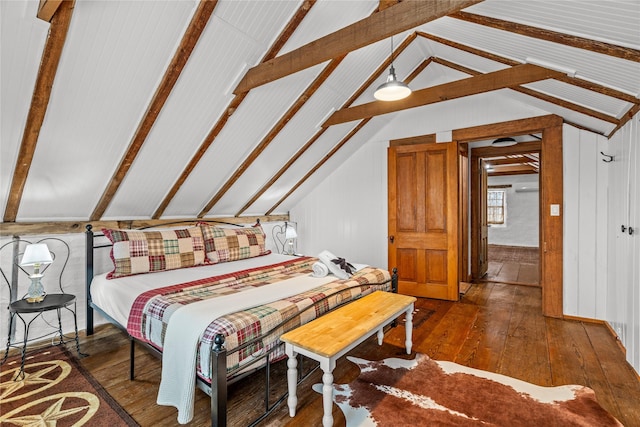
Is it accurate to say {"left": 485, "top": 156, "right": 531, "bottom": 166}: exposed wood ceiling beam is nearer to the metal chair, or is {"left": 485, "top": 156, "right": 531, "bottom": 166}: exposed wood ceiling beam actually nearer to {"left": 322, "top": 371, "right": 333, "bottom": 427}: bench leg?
{"left": 322, "top": 371, "right": 333, "bottom": 427}: bench leg

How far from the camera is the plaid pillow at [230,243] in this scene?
384 cm

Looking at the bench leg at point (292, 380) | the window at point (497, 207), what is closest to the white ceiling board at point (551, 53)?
the bench leg at point (292, 380)

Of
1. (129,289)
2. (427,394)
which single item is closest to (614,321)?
(427,394)

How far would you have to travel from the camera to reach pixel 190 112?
2.99 metres

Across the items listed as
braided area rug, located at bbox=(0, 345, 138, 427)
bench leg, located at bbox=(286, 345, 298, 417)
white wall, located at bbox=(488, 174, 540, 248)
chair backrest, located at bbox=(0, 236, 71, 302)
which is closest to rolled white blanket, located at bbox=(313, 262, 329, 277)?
bench leg, located at bbox=(286, 345, 298, 417)

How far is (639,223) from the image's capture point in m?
2.49

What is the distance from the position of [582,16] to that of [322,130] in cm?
300

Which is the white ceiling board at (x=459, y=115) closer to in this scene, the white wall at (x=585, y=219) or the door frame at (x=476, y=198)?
the white wall at (x=585, y=219)

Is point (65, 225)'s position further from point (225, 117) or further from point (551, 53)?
point (551, 53)

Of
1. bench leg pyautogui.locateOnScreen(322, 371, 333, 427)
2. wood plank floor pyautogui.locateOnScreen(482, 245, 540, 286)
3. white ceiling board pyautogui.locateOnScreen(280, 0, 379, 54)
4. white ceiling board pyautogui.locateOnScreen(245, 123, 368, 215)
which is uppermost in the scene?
white ceiling board pyautogui.locateOnScreen(280, 0, 379, 54)

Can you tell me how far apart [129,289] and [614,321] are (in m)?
4.81

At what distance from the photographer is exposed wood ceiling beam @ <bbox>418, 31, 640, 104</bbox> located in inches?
101

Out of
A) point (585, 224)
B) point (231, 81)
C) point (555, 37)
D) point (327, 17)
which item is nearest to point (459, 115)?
point (585, 224)

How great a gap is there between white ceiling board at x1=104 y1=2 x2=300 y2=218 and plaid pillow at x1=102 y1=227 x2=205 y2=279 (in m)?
0.59
